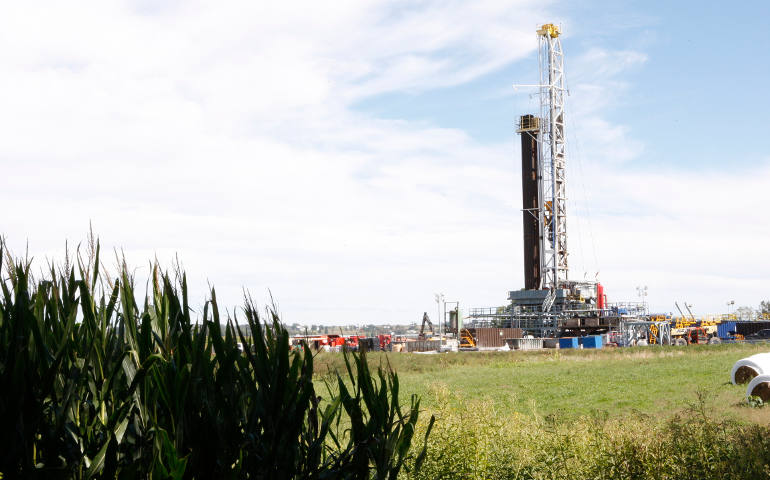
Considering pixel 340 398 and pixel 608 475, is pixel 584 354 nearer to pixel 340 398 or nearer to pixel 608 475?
pixel 608 475

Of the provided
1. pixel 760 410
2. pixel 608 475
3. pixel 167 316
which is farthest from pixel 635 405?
pixel 167 316

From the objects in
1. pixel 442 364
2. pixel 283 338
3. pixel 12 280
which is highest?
pixel 12 280

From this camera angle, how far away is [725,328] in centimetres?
7762

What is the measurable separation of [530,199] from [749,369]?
5613 cm

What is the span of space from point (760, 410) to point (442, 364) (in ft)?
72.6

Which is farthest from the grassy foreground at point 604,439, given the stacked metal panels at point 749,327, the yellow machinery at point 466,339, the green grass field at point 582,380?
the stacked metal panels at point 749,327

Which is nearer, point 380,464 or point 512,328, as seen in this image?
point 380,464

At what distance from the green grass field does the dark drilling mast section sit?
109 feet

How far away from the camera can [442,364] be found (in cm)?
3775

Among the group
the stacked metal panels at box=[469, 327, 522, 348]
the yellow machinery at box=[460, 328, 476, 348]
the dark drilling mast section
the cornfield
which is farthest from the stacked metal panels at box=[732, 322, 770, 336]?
the cornfield

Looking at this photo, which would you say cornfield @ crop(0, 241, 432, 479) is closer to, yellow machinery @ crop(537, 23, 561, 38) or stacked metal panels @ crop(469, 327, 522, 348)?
stacked metal panels @ crop(469, 327, 522, 348)

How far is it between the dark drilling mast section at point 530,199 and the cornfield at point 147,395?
72644 mm

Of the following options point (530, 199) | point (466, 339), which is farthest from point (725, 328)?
point (466, 339)

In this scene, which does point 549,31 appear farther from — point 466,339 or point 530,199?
point 466,339
